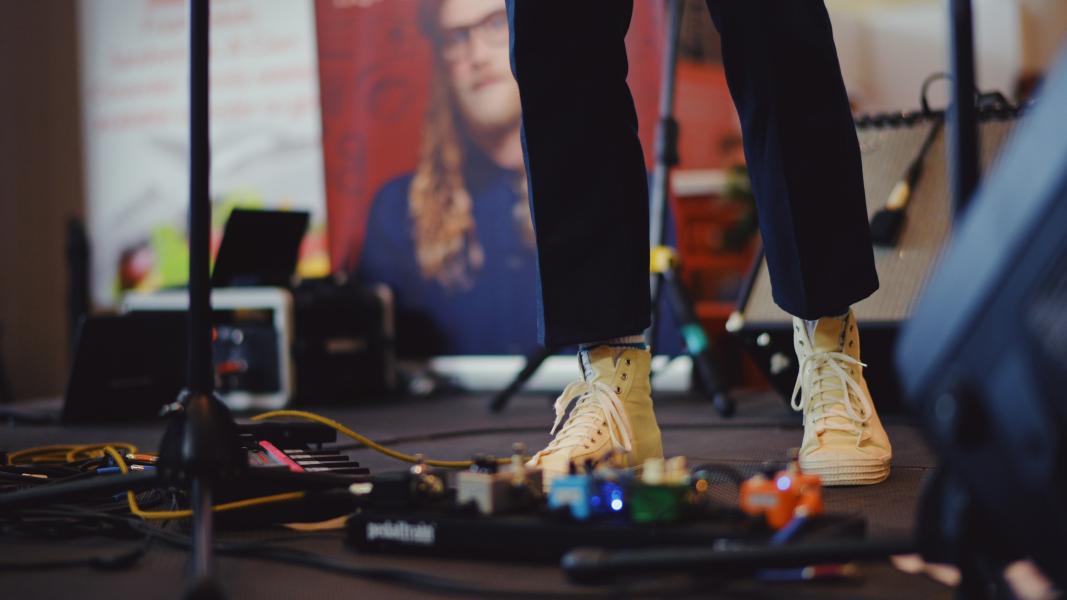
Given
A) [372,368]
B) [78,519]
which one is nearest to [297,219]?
[372,368]

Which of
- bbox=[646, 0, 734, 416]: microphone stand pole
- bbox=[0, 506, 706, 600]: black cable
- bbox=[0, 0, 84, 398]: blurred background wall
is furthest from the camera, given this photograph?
bbox=[0, 0, 84, 398]: blurred background wall

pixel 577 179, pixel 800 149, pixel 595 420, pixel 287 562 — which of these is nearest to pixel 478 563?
pixel 287 562

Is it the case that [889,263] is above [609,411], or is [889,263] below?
above

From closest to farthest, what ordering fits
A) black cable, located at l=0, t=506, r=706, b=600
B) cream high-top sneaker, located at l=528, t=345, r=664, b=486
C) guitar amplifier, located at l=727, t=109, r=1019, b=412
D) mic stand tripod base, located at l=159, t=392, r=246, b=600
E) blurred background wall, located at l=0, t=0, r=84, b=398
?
1. black cable, located at l=0, t=506, r=706, b=600
2. mic stand tripod base, located at l=159, t=392, r=246, b=600
3. cream high-top sneaker, located at l=528, t=345, r=664, b=486
4. guitar amplifier, located at l=727, t=109, r=1019, b=412
5. blurred background wall, located at l=0, t=0, r=84, b=398

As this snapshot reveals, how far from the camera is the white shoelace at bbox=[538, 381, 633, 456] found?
1.04 metres

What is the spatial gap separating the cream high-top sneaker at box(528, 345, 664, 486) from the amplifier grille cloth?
2.49 ft

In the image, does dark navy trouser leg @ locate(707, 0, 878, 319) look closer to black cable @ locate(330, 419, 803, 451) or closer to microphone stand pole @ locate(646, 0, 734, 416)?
black cable @ locate(330, 419, 803, 451)

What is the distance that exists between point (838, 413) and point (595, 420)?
27 cm

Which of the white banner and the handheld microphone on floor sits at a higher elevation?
the white banner

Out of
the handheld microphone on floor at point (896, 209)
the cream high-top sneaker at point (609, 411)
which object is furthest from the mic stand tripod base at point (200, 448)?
the handheld microphone on floor at point (896, 209)

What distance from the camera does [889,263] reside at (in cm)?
178

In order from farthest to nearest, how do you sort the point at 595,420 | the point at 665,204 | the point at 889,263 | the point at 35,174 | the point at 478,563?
the point at 35,174 → the point at 665,204 → the point at 889,263 → the point at 595,420 → the point at 478,563

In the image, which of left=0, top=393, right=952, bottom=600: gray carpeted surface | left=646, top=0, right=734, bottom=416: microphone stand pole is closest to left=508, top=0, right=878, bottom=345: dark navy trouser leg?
left=0, top=393, right=952, bottom=600: gray carpeted surface

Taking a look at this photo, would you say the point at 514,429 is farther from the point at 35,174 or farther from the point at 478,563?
the point at 35,174
